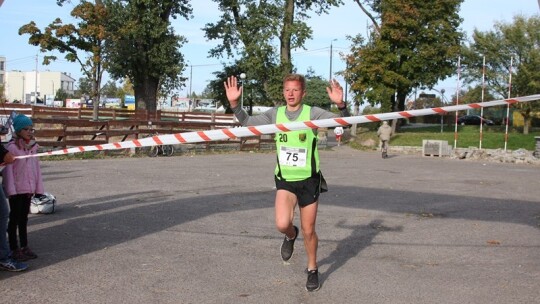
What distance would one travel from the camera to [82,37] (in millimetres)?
33531

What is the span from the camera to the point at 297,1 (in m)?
38.9

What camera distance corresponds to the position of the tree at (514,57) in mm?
41109

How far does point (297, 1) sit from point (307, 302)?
3558 cm

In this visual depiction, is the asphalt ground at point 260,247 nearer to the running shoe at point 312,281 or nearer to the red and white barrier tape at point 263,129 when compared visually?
the running shoe at point 312,281

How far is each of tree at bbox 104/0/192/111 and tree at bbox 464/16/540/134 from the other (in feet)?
71.8

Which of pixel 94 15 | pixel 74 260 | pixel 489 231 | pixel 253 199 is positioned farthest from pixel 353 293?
pixel 94 15

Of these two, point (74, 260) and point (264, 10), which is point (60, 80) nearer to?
point (264, 10)

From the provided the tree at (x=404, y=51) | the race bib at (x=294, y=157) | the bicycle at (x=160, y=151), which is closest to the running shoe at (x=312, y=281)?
the race bib at (x=294, y=157)

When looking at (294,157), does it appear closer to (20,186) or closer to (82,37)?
(20,186)

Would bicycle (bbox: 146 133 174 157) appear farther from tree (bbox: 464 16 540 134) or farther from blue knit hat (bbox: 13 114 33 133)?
tree (bbox: 464 16 540 134)

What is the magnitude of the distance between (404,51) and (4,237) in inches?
1569

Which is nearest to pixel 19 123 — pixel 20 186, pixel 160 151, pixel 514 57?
pixel 20 186

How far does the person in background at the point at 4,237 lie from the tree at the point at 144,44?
28.1 meters

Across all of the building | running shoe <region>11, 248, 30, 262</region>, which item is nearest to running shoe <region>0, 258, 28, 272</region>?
running shoe <region>11, 248, 30, 262</region>
